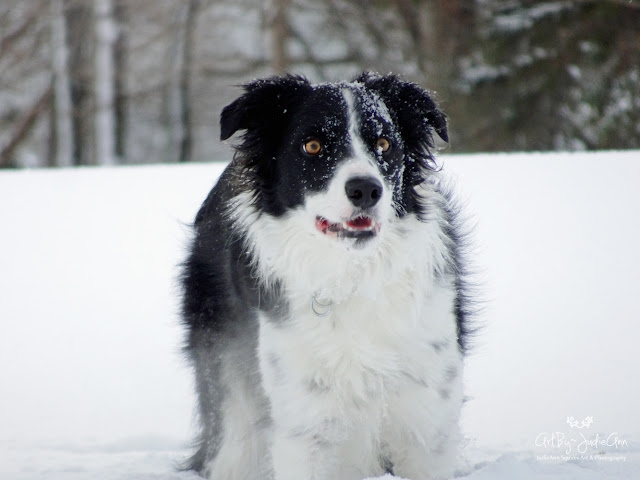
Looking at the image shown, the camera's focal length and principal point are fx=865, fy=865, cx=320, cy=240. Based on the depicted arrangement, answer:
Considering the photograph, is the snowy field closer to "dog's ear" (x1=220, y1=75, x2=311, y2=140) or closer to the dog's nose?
the dog's nose

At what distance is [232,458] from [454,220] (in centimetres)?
166

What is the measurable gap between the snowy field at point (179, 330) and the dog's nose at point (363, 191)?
1.13 m

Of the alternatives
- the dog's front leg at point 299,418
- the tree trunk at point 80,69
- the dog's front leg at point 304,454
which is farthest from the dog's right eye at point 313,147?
the tree trunk at point 80,69

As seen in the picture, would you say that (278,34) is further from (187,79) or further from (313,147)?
(313,147)

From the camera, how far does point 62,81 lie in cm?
2183

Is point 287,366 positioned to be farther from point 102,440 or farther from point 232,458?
point 102,440

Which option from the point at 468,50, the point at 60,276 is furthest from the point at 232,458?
the point at 468,50

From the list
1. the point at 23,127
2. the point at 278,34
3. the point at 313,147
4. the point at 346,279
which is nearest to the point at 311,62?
the point at 278,34

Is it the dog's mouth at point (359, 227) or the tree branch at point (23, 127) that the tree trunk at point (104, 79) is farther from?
the dog's mouth at point (359, 227)

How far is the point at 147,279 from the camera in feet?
26.5

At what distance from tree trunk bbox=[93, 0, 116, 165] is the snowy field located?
925 centimetres

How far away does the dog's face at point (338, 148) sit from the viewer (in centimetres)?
345

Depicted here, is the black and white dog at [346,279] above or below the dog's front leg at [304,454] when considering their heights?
above

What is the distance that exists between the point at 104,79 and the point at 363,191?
17.7 m
